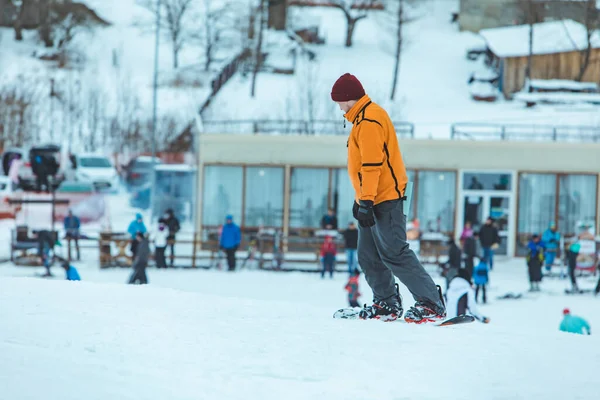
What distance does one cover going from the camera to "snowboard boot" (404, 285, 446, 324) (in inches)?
238

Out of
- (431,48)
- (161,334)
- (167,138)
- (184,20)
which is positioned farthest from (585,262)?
(184,20)

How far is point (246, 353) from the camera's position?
4.73 m

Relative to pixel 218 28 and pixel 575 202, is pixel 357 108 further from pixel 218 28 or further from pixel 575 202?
pixel 218 28

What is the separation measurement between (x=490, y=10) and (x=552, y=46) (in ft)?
57.3

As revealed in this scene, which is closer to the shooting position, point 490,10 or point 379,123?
point 379,123

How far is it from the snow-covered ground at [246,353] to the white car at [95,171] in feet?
111

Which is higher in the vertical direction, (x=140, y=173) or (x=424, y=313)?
(x=140, y=173)

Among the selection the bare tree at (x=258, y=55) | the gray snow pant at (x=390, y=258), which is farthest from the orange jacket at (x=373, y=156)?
the bare tree at (x=258, y=55)

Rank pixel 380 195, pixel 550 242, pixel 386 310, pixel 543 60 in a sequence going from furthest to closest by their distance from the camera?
pixel 543 60 < pixel 550 242 < pixel 386 310 < pixel 380 195

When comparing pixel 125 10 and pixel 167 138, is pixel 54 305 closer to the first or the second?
pixel 167 138

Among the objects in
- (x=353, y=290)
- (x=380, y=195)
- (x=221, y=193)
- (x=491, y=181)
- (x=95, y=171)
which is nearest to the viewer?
(x=380, y=195)

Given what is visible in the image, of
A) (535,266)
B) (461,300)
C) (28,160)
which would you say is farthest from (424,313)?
(28,160)

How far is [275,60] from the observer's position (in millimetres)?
59344

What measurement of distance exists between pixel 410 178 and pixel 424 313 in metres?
21.8
